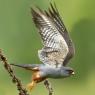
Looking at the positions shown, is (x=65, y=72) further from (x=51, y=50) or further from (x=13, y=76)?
(x=13, y=76)

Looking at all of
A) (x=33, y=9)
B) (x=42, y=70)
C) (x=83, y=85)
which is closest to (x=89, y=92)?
(x=83, y=85)

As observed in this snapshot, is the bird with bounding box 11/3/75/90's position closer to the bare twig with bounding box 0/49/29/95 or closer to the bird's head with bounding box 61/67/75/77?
the bird's head with bounding box 61/67/75/77

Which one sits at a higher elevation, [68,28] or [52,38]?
[52,38]

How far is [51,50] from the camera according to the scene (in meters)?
5.33

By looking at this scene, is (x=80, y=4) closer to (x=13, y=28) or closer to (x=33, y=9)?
(x=13, y=28)

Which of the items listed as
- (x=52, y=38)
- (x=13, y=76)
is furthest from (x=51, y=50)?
(x=13, y=76)

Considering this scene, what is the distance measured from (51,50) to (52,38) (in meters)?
0.29

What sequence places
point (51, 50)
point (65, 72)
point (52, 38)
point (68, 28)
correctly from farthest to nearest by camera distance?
point (68, 28) < point (52, 38) < point (51, 50) < point (65, 72)

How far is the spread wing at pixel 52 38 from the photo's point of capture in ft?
17.2

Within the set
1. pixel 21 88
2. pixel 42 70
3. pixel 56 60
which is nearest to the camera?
pixel 21 88

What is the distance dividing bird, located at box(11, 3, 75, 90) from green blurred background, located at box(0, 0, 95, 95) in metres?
7.65

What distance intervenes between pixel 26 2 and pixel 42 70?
1220 centimetres

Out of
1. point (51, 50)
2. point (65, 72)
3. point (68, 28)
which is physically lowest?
point (68, 28)

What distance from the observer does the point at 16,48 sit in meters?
16.0
